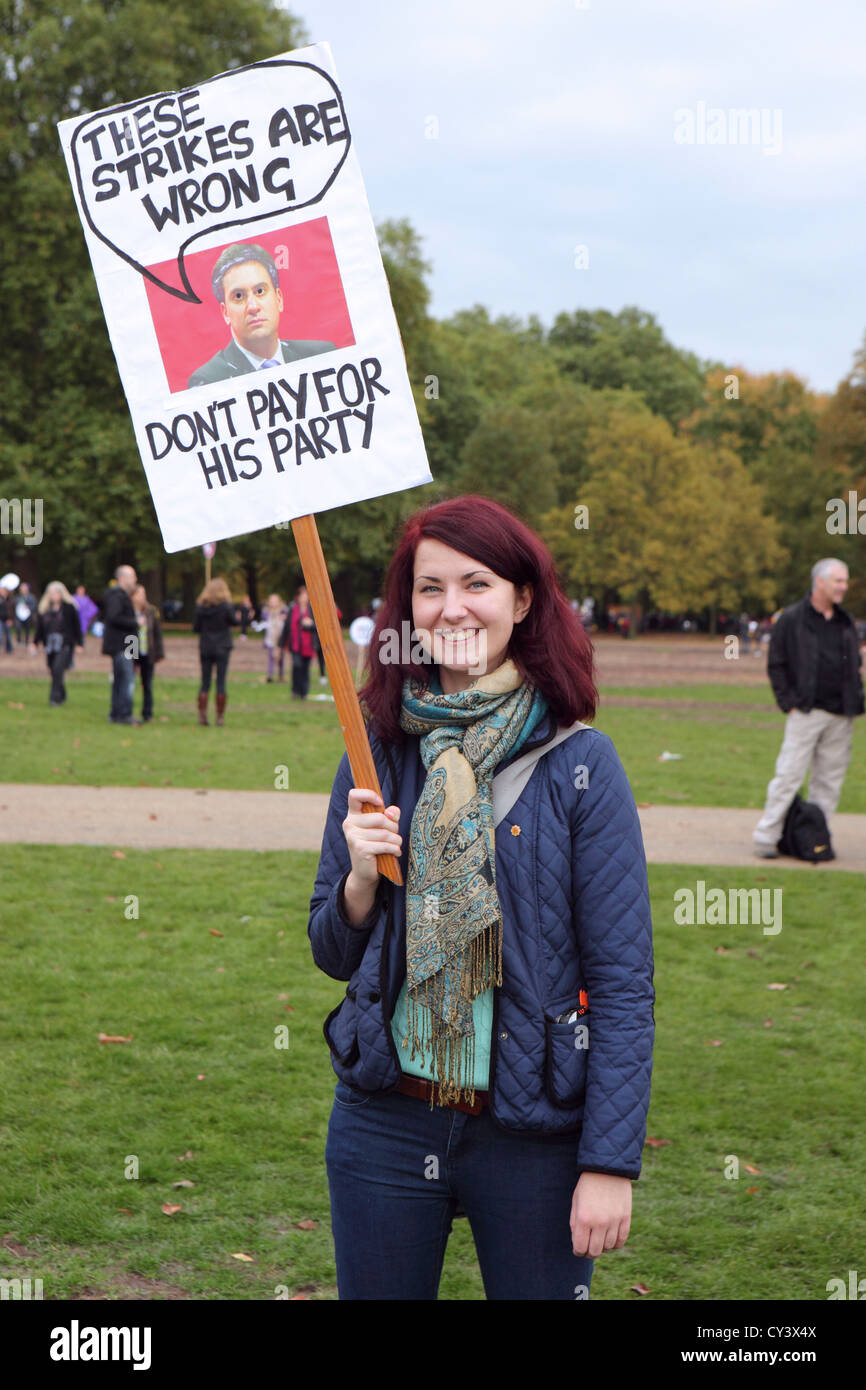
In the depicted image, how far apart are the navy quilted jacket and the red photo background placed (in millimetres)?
900

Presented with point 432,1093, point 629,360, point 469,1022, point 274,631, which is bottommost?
point 432,1093

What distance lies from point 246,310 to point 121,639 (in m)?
15.5

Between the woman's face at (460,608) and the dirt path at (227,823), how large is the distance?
774cm

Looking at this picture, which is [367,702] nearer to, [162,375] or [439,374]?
[162,375]

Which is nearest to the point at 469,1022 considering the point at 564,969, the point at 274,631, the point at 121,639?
the point at 564,969

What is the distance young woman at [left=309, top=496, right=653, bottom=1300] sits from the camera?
2.45 metres

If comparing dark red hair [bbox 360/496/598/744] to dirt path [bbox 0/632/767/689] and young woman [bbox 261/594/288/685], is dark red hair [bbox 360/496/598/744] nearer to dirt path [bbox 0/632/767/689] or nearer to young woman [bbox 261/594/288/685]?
dirt path [bbox 0/632/767/689]

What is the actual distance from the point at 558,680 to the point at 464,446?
6192 centimetres

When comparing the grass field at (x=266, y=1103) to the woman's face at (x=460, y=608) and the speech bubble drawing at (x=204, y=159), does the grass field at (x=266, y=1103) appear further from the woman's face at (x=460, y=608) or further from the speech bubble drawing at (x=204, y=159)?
the speech bubble drawing at (x=204, y=159)

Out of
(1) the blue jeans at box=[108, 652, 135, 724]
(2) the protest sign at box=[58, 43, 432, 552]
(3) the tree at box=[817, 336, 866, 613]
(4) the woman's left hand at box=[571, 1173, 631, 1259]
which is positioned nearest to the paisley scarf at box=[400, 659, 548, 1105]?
(4) the woman's left hand at box=[571, 1173, 631, 1259]

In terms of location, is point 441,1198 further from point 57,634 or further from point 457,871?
point 57,634

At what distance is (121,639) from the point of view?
58.3ft

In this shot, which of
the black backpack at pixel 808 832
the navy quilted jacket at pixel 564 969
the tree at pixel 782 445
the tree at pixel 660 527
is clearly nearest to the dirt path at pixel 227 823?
the black backpack at pixel 808 832

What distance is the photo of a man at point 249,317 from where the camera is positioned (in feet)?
8.77
